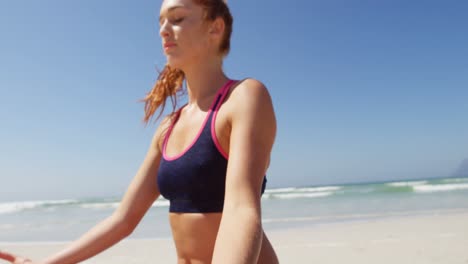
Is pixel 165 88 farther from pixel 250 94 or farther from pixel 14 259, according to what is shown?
pixel 14 259

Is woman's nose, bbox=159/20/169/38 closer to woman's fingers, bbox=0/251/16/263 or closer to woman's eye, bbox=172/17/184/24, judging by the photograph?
woman's eye, bbox=172/17/184/24

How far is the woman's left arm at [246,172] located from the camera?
878 mm

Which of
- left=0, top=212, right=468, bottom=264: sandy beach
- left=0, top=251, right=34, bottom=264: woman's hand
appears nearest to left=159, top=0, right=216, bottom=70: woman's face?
left=0, top=251, right=34, bottom=264: woman's hand

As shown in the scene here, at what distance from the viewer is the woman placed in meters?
1.05

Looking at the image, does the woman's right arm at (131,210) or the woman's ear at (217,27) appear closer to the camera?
the woman's ear at (217,27)

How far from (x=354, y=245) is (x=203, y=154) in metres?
7.06

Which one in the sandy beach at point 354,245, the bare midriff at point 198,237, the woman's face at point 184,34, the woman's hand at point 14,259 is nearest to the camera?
the bare midriff at point 198,237

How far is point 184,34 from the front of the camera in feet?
4.96

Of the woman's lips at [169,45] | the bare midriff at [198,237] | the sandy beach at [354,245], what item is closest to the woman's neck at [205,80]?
the woman's lips at [169,45]

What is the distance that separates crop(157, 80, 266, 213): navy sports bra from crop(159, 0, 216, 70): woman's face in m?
0.20

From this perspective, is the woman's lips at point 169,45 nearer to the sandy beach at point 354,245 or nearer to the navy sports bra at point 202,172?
the navy sports bra at point 202,172

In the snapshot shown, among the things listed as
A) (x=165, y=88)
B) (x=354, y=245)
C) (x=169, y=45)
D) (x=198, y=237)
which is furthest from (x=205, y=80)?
(x=354, y=245)

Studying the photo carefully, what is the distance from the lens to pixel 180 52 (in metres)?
1.53

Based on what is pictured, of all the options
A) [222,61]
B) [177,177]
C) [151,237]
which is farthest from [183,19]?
[151,237]
